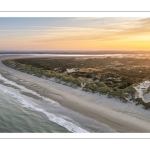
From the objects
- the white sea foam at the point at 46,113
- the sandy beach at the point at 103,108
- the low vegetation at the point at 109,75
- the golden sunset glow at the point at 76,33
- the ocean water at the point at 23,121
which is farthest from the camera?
the low vegetation at the point at 109,75

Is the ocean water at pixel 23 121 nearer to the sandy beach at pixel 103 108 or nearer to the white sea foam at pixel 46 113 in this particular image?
the white sea foam at pixel 46 113

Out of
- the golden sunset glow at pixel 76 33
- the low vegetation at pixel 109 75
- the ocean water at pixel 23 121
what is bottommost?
the ocean water at pixel 23 121

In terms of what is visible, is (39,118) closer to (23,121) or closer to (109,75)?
(23,121)

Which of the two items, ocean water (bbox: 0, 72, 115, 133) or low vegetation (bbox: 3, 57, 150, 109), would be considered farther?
low vegetation (bbox: 3, 57, 150, 109)

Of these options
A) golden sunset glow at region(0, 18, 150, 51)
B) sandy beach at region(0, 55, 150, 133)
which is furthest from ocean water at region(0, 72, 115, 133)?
golden sunset glow at region(0, 18, 150, 51)

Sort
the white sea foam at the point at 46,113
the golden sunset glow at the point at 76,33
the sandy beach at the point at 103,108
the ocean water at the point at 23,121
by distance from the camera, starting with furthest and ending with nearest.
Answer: the golden sunset glow at the point at 76,33 < the sandy beach at the point at 103,108 < the white sea foam at the point at 46,113 < the ocean water at the point at 23,121

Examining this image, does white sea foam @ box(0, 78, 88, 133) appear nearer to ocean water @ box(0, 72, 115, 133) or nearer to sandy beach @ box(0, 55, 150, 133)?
ocean water @ box(0, 72, 115, 133)

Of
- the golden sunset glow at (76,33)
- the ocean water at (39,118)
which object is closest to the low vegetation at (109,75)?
the golden sunset glow at (76,33)

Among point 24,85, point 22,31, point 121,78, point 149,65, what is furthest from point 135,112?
point 24,85

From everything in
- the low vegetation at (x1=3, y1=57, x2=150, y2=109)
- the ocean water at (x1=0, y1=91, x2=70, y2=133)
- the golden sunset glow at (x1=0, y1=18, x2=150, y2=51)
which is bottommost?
the ocean water at (x1=0, y1=91, x2=70, y2=133)
